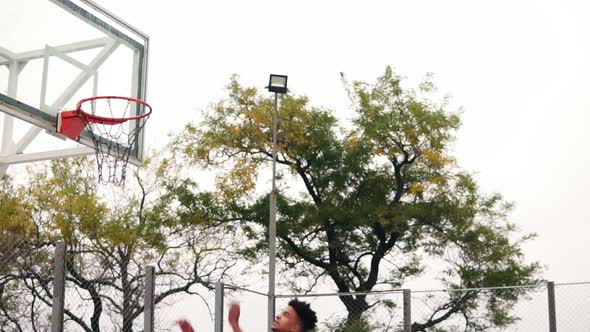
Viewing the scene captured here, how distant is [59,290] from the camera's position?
8.84 m

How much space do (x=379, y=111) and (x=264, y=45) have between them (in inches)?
159

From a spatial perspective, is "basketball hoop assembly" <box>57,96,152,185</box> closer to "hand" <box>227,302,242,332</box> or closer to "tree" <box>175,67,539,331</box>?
"hand" <box>227,302,242,332</box>

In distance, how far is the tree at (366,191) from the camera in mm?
23812

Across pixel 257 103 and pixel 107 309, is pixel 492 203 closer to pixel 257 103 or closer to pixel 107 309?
pixel 257 103

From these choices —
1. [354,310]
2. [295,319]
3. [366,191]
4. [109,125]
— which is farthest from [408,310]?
[366,191]

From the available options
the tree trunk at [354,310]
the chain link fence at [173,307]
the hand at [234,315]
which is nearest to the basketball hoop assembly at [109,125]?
the chain link fence at [173,307]

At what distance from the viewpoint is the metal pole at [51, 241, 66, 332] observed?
8789mm

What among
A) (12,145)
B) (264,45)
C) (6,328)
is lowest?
(6,328)

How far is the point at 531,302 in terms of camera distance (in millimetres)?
13078


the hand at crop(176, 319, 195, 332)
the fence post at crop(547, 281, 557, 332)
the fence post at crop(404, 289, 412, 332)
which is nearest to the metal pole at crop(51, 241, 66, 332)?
the hand at crop(176, 319, 195, 332)

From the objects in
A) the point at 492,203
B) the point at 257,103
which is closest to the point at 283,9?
the point at 257,103

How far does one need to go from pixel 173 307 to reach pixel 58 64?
4.03 metres

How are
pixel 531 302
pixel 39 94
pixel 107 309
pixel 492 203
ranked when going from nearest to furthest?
pixel 39 94
pixel 107 309
pixel 531 302
pixel 492 203

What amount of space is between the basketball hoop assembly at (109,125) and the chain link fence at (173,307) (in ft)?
4.72
